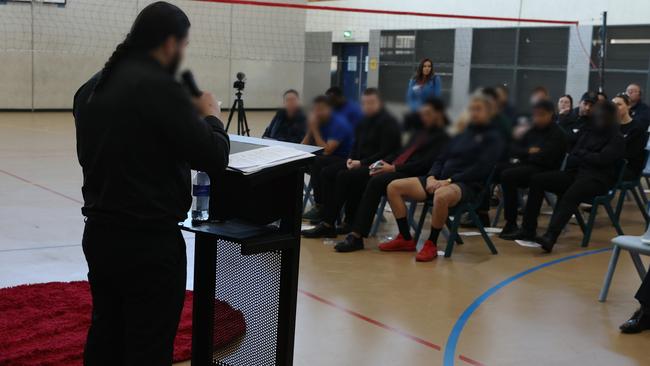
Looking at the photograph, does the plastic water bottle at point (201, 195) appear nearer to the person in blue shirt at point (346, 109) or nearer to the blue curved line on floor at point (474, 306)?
the blue curved line on floor at point (474, 306)

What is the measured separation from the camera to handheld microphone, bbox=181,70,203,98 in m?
1.39

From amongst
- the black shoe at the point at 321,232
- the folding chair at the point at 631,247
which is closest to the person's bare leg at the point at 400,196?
the black shoe at the point at 321,232

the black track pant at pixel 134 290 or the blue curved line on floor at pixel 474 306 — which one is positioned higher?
the black track pant at pixel 134 290

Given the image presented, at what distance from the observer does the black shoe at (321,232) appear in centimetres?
712

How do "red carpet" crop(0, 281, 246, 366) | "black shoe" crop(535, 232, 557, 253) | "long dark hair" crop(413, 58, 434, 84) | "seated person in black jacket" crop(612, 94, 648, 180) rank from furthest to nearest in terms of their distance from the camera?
"seated person in black jacket" crop(612, 94, 648, 180), "black shoe" crop(535, 232, 557, 253), "red carpet" crop(0, 281, 246, 366), "long dark hair" crop(413, 58, 434, 84)

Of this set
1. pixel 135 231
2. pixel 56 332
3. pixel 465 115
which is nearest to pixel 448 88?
pixel 465 115

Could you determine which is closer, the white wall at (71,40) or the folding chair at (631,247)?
the folding chair at (631,247)

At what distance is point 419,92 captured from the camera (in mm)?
881

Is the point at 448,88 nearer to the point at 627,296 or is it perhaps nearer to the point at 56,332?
the point at 56,332

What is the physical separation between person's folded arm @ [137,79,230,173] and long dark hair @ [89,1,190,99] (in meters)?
0.12

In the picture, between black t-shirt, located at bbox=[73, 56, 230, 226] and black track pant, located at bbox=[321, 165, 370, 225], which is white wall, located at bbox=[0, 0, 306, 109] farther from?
black t-shirt, located at bbox=[73, 56, 230, 226]

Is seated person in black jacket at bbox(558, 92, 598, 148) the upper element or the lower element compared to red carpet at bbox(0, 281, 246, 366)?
upper

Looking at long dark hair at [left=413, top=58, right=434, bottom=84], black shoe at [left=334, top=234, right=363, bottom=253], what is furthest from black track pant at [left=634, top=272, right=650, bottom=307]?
long dark hair at [left=413, top=58, right=434, bottom=84]

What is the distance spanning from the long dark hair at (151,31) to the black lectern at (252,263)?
959 mm
